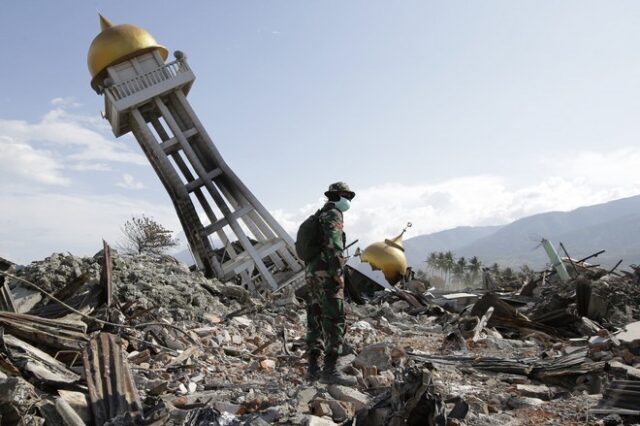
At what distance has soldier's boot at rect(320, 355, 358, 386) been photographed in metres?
4.62

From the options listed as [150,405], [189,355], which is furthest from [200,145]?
[150,405]

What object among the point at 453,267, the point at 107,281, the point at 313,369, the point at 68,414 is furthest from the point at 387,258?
the point at 453,267

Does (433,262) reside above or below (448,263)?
above

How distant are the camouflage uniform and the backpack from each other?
5 cm

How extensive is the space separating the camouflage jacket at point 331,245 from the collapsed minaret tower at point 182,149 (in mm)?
9490

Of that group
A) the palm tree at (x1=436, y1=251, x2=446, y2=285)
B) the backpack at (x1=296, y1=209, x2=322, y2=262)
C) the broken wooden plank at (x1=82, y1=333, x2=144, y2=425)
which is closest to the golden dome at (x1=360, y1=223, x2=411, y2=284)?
the backpack at (x1=296, y1=209, x2=322, y2=262)

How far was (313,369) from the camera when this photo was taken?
498 centimetres

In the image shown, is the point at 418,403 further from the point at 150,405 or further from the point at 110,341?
the point at 110,341

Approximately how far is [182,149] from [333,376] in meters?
12.7

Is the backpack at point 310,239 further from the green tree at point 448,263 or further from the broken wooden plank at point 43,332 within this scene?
the green tree at point 448,263

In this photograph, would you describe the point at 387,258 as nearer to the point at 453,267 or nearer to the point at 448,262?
the point at 453,267

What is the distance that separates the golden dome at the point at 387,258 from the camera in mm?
19016

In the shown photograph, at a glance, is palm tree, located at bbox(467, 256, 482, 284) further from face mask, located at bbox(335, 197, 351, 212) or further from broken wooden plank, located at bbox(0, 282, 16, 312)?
broken wooden plank, located at bbox(0, 282, 16, 312)

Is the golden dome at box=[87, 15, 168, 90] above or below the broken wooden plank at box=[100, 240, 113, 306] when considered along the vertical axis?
above
